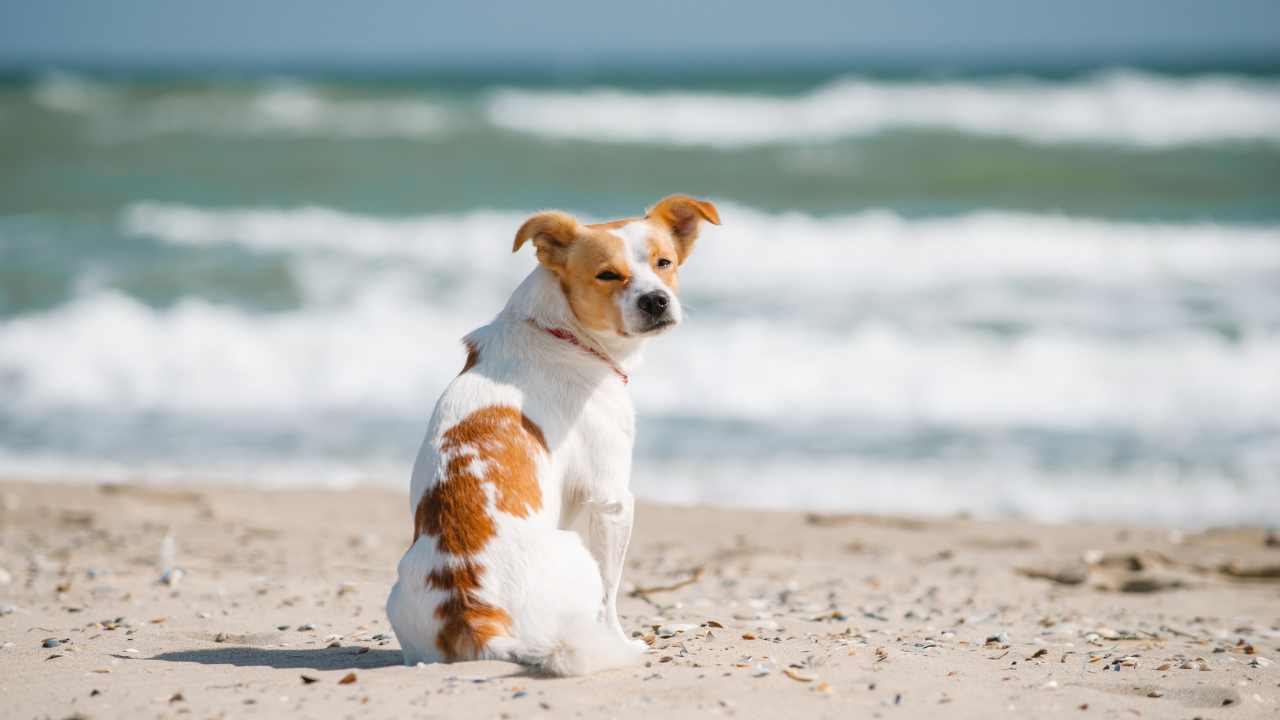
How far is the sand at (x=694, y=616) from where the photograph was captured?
3.71m

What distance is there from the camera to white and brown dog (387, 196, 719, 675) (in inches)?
145

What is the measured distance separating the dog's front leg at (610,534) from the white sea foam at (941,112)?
2029 centimetres

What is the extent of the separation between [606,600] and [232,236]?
1300 cm

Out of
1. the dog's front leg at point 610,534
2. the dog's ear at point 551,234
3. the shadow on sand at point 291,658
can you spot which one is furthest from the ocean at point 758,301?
the dog's ear at point 551,234

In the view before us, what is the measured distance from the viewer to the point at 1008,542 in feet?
21.8

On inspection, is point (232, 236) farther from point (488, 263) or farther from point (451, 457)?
point (451, 457)

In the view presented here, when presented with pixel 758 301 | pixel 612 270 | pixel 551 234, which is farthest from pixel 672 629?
pixel 758 301

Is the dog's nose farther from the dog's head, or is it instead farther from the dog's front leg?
the dog's front leg

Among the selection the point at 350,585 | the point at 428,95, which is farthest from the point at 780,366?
the point at 428,95

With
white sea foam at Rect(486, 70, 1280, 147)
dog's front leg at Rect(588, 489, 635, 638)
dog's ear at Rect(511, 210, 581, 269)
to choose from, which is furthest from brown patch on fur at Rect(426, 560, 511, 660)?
white sea foam at Rect(486, 70, 1280, 147)

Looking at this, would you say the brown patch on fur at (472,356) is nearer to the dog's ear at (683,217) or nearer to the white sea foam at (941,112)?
the dog's ear at (683,217)

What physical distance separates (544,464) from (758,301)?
8228 millimetres

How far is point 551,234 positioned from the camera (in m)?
4.19

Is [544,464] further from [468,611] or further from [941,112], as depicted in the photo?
[941,112]
